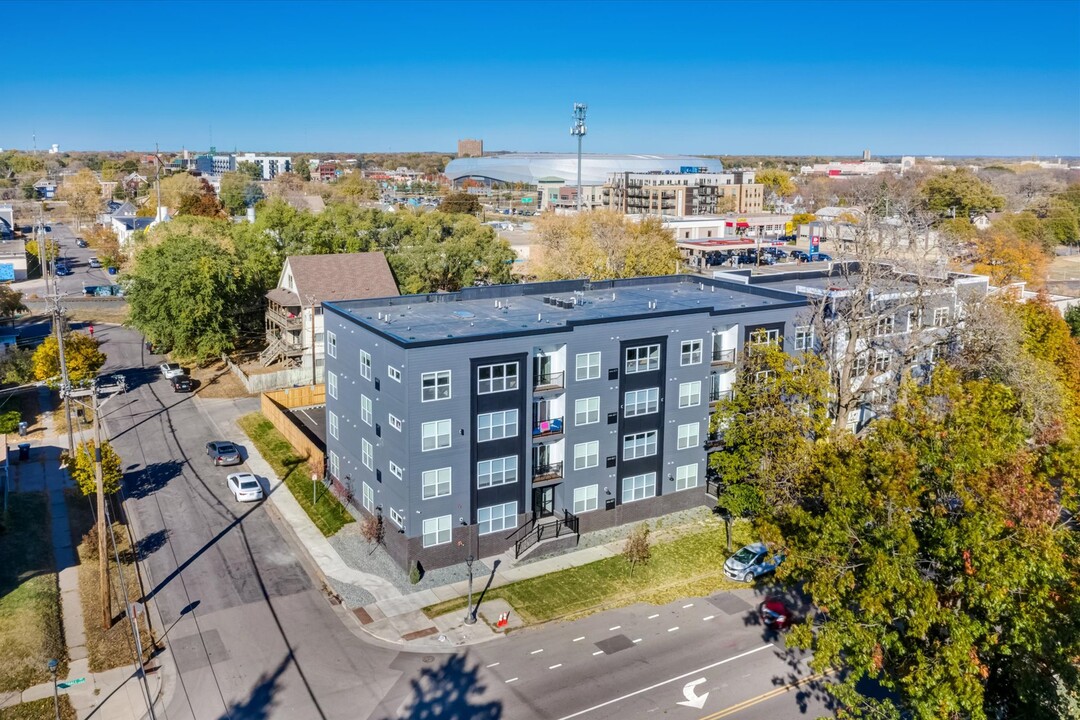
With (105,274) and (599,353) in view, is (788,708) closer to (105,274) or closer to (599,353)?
(599,353)

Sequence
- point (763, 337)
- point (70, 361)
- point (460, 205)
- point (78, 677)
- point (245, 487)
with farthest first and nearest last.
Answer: point (460, 205), point (70, 361), point (245, 487), point (763, 337), point (78, 677)

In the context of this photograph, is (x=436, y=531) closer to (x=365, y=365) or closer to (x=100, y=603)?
(x=365, y=365)

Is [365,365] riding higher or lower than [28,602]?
higher

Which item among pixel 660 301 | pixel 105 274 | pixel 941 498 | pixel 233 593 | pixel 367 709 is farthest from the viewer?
pixel 105 274

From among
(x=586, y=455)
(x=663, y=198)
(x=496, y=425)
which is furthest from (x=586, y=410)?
(x=663, y=198)

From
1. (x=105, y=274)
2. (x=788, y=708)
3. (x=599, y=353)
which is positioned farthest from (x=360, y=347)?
(x=105, y=274)
